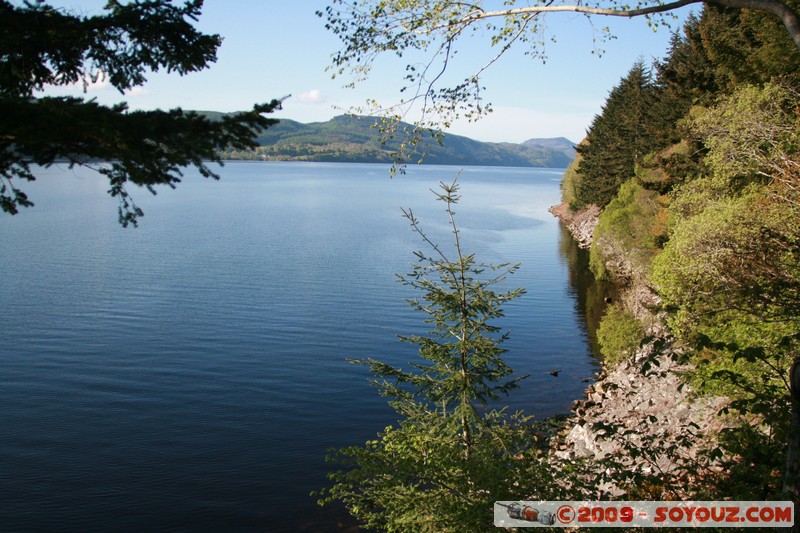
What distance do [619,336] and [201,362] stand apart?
19691mm

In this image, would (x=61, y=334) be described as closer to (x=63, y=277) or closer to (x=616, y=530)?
(x=63, y=277)

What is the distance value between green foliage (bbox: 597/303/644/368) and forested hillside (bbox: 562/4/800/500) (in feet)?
0.25

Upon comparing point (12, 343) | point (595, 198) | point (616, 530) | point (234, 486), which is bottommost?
point (234, 486)

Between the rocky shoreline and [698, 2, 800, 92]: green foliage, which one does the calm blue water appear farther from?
[698, 2, 800, 92]: green foliage

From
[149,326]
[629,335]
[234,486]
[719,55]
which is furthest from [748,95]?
[149,326]

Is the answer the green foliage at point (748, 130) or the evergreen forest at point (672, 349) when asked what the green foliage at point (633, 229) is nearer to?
the evergreen forest at point (672, 349)

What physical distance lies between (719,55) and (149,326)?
105ft

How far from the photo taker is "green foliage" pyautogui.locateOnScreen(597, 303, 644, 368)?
91.3 feet

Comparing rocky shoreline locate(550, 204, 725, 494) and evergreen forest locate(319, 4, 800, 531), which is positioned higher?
evergreen forest locate(319, 4, 800, 531)

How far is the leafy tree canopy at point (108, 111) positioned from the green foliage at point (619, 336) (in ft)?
79.5

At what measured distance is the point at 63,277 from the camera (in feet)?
133

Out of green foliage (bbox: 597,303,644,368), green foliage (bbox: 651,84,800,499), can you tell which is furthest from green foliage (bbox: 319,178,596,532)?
green foliage (bbox: 597,303,644,368)

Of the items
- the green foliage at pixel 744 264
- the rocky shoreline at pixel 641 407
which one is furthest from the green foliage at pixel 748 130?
the rocky shoreline at pixel 641 407

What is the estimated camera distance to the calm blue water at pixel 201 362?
1920 cm
